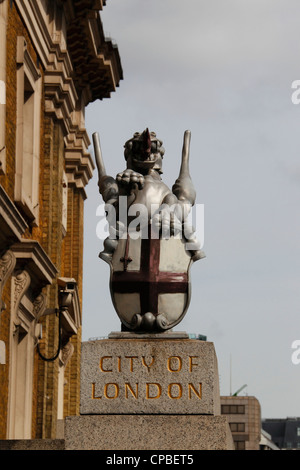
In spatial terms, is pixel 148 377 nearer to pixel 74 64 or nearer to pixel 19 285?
pixel 19 285

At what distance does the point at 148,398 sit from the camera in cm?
1520

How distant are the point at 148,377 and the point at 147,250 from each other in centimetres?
161

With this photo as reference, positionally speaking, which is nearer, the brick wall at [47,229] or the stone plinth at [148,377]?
the stone plinth at [148,377]

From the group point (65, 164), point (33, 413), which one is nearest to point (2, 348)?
point (33, 413)

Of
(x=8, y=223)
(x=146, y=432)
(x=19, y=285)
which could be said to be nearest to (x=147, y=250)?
(x=146, y=432)

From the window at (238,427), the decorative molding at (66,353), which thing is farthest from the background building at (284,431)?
the decorative molding at (66,353)

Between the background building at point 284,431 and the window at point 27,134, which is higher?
the background building at point 284,431

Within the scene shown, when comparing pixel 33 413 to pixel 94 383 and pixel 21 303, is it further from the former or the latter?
pixel 94 383

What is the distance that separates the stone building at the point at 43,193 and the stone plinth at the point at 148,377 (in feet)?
27.6

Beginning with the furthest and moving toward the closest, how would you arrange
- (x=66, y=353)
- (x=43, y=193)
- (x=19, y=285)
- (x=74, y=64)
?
(x=74, y=64) → (x=66, y=353) → (x=43, y=193) → (x=19, y=285)

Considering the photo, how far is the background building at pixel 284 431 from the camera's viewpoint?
579 ft

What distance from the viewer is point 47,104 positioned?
32188 mm

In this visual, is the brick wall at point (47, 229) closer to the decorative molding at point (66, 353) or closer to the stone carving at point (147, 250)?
the decorative molding at point (66, 353)

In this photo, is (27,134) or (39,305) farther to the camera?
(39,305)
